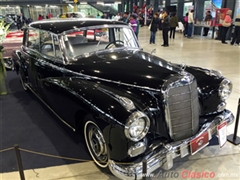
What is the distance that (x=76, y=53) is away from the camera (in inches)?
132

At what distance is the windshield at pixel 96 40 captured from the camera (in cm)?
335

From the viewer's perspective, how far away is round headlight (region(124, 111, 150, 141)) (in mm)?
2119

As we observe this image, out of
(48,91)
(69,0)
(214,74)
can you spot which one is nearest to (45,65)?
(48,91)

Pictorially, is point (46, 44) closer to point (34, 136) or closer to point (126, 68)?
point (34, 136)

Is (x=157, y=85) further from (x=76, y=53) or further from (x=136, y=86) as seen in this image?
(x=76, y=53)

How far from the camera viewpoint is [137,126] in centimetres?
218

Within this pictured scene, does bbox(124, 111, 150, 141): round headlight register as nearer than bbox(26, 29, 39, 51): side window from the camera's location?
Yes

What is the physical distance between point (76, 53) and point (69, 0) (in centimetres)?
1951

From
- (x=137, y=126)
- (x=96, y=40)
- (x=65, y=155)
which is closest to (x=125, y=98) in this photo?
(x=137, y=126)

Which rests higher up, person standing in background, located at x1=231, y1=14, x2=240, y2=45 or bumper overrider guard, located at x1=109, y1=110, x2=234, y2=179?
person standing in background, located at x1=231, y1=14, x2=240, y2=45

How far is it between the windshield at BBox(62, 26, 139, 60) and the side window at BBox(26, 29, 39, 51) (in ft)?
3.02

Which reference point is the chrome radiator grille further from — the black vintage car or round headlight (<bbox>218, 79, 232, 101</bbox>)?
round headlight (<bbox>218, 79, 232, 101</bbox>)

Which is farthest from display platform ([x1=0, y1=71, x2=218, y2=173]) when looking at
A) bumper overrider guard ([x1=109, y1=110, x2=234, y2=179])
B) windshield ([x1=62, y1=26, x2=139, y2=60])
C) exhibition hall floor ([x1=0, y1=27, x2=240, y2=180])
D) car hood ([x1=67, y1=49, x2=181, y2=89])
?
windshield ([x1=62, y1=26, x2=139, y2=60])

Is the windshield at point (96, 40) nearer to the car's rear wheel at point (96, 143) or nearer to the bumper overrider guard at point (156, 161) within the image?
the car's rear wheel at point (96, 143)
